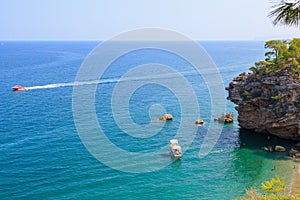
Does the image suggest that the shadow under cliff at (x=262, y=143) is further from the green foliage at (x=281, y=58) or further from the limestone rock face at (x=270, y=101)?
the green foliage at (x=281, y=58)

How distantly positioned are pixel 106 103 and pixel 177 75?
44.0 m

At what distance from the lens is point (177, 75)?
4321 inches

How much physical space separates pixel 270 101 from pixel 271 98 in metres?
0.54

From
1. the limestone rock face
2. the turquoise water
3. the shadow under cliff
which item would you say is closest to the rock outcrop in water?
the limestone rock face

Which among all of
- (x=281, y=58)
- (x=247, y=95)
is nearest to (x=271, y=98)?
(x=247, y=95)

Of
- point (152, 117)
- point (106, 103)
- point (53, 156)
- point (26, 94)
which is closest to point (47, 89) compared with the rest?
point (26, 94)

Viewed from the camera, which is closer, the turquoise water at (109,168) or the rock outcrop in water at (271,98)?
the turquoise water at (109,168)

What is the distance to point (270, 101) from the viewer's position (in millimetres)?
47656

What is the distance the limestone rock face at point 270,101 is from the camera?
147ft

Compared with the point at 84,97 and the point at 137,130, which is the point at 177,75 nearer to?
the point at 84,97

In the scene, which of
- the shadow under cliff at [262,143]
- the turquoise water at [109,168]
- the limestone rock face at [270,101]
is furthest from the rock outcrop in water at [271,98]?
the turquoise water at [109,168]

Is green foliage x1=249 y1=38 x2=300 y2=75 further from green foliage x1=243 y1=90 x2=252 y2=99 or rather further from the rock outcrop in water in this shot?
green foliage x1=243 y1=90 x2=252 y2=99

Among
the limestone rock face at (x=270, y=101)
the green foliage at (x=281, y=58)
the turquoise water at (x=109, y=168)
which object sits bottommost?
the turquoise water at (x=109, y=168)

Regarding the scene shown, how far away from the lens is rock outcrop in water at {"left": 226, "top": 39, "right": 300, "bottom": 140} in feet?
148
